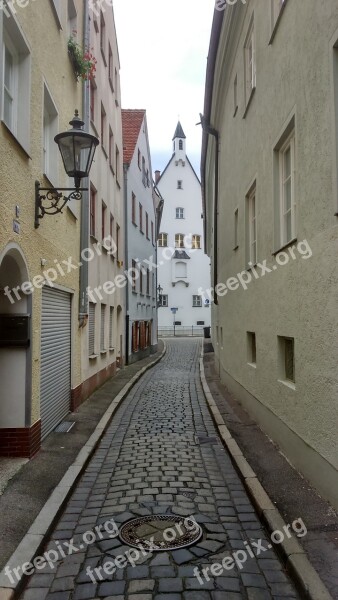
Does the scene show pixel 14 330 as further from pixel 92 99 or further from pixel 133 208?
pixel 133 208

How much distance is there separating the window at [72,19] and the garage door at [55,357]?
5.39 m

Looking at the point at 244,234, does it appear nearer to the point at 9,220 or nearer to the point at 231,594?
the point at 9,220

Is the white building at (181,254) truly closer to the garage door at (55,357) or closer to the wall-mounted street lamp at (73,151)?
the garage door at (55,357)

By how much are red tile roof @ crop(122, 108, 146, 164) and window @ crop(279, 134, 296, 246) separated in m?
15.2

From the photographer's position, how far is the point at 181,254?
5653cm

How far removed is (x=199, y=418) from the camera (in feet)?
33.7

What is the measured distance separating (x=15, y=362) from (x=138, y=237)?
18781 millimetres

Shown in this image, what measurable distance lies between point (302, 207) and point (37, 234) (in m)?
3.70

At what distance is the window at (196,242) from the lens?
57.5 meters

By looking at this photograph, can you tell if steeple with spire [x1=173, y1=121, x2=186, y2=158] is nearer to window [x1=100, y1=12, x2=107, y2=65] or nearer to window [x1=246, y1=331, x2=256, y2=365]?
window [x1=100, y1=12, x2=107, y2=65]

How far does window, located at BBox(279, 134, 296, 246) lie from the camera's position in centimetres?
699

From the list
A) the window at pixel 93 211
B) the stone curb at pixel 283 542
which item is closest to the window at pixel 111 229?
the window at pixel 93 211

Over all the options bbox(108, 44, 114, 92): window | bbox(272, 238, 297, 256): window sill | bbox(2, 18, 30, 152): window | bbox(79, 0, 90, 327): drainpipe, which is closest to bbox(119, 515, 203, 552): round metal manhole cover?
bbox(272, 238, 297, 256): window sill

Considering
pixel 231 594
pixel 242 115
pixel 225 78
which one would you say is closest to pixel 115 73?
pixel 225 78
